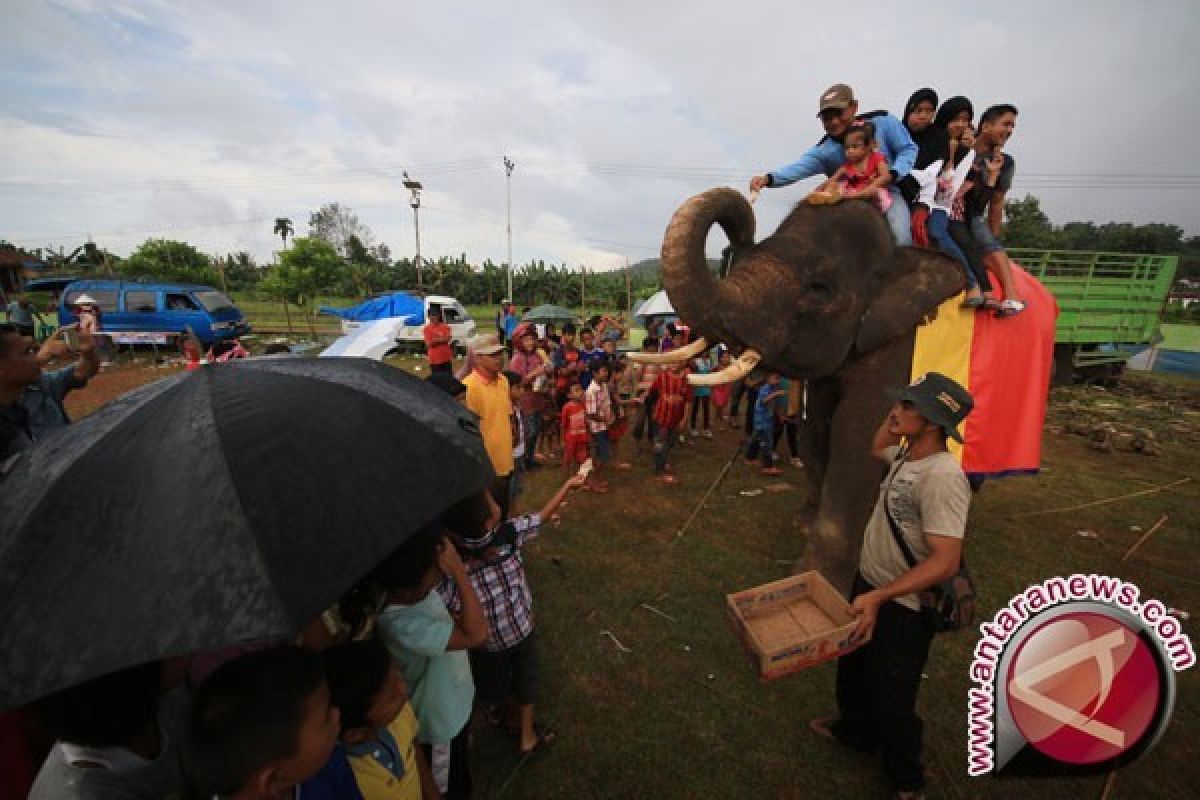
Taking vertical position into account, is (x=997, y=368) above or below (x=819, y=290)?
below

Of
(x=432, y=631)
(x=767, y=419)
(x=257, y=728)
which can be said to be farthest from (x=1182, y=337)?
(x=257, y=728)

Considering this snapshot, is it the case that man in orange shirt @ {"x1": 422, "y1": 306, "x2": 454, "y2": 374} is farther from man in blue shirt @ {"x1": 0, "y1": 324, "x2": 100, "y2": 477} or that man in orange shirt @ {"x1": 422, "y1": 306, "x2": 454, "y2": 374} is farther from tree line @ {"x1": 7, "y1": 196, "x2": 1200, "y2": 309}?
tree line @ {"x1": 7, "y1": 196, "x2": 1200, "y2": 309}

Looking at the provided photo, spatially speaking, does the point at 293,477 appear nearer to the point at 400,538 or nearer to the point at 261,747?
the point at 400,538

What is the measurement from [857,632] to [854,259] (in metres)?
2.63

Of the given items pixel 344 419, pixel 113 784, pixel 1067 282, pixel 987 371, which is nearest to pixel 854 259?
pixel 987 371

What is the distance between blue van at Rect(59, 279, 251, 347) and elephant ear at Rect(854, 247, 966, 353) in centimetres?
1818

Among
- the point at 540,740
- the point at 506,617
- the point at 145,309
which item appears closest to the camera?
the point at 506,617

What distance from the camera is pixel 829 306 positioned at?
359cm

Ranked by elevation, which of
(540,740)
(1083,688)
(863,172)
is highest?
(863,172)

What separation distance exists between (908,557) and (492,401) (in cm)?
305

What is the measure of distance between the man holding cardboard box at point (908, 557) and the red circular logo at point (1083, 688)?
36 cm

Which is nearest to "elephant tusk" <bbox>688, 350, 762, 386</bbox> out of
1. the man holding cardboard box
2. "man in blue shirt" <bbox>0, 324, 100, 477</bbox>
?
the man holding cardboard box

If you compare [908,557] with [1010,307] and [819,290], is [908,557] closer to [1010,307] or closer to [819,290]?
[819,290]

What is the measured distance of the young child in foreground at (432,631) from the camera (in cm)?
161
